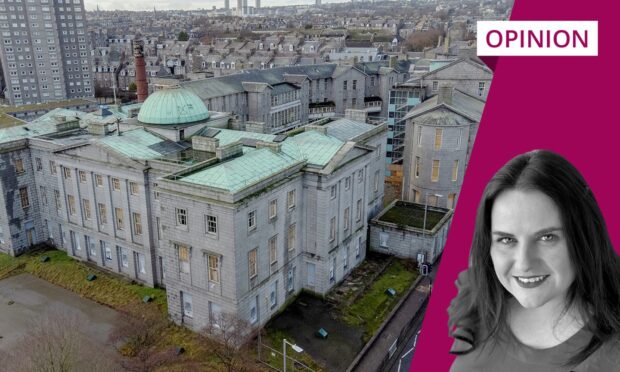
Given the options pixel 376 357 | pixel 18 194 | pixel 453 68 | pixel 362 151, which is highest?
pixel 453 68

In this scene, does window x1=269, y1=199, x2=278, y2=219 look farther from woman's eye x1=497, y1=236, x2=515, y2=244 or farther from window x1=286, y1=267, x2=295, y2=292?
woman's eye x1=497, y1=236, x2=515, y2=244

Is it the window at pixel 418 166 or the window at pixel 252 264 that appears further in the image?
the window at pixel 418 166

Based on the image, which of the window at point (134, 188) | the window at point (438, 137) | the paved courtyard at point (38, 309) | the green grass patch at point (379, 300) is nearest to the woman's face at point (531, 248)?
the green grass patch at point (379, 300)

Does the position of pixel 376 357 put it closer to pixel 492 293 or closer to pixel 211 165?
pixel 211 165

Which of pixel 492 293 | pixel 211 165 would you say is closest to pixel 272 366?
pixel 211 165

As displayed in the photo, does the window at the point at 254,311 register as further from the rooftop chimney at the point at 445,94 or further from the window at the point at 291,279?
the rooftop chimney at the point at 445,94

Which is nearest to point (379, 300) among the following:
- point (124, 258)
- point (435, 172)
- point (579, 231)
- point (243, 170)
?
point (243, 170)
